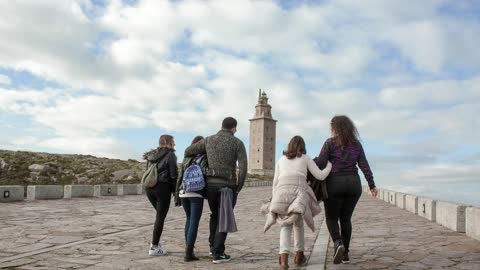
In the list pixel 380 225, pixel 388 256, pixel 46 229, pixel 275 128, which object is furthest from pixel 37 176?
pixel 275 128

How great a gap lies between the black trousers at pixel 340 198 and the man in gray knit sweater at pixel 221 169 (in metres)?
1.15

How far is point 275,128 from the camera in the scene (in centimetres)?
12269

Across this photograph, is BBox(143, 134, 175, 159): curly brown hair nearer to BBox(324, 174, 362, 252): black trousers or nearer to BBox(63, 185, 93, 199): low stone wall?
BBox(324, 174, 362, 252): black trousers

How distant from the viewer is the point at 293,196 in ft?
17.0

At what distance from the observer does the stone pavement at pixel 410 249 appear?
18.3 ft

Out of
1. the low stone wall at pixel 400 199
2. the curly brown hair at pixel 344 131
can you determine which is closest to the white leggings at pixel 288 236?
the curly brown hair at pixel 344 131

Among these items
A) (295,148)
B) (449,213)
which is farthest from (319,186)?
(449,213)

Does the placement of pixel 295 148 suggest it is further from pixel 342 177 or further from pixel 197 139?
pixel 197 139

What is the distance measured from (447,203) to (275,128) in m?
113

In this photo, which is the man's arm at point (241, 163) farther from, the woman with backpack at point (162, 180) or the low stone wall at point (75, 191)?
the low stone wall at point (75, 191)

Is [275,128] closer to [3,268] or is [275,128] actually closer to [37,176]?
[37,176]

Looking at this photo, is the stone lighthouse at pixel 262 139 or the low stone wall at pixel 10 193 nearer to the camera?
the low stone wall at pixel 10 193

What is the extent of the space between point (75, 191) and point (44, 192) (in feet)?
5.68

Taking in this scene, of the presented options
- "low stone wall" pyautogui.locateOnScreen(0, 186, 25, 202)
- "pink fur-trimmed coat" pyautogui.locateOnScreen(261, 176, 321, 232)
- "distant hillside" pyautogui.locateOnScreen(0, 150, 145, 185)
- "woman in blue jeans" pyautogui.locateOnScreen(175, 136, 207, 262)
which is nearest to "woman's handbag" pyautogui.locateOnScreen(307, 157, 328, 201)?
"pink fur-trimmed coat" pyautogui.locateOnScreen(261, 176, 321, 232)
